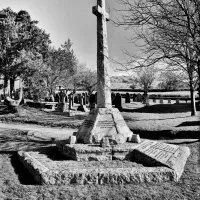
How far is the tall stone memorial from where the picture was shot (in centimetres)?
655

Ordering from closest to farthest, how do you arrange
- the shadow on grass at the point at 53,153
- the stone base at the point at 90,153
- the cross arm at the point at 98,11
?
the stone base at the point at 90,153
the shadow on grass at the point at 53,153
the cross arm at the point at 98,11

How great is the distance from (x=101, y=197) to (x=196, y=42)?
203 inches

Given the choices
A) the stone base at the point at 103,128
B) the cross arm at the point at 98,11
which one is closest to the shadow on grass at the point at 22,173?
the stone base at the point at 103,128

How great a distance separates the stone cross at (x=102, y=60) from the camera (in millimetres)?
7219

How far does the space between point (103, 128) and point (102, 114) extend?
53 centimetres

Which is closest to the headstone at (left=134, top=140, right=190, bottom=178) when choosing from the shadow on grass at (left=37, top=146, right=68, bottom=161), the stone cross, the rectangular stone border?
the rectangular stone border

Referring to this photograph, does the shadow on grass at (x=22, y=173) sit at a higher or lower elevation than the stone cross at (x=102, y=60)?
lower

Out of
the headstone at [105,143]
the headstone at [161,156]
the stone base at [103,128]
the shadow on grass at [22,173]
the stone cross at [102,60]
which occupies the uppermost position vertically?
the stone cross at [102,60]

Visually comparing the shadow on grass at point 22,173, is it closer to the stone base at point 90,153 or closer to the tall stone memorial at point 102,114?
the stone base at point 90,153

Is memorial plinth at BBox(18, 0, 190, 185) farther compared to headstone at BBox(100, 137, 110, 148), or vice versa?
headstone at BBox(100, 137, 110, 148)

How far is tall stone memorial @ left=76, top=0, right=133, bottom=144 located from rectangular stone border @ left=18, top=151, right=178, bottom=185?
171 centimetres

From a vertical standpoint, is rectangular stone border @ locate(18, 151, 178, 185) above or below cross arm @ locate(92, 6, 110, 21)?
below

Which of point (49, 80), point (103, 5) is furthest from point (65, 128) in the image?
point (49, 80)

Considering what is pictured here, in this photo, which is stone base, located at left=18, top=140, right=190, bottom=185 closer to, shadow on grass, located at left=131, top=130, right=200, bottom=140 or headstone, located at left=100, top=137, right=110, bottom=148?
headstone, located at left=100, top=137, right=110, bottom=148
